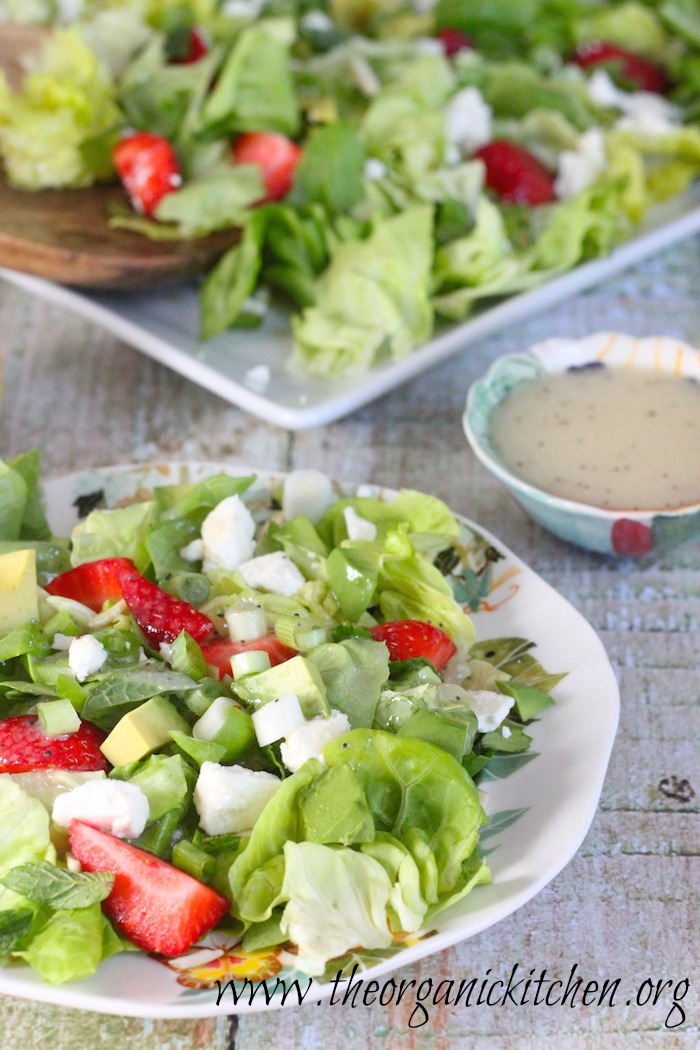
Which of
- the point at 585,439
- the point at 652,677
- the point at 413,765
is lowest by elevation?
the point at 652,677

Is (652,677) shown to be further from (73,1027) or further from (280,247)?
(280,247)

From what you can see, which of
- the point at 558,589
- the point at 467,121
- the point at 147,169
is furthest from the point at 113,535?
the point at 467,121

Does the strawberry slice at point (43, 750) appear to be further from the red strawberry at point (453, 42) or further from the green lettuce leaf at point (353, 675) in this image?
the red strawberry at point (453, 42)

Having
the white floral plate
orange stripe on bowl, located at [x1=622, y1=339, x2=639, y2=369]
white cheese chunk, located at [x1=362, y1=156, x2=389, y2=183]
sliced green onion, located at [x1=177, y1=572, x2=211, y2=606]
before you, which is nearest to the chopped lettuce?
white cheese chunk, located at [x1=362, y1=156, x2=389, y2=183]

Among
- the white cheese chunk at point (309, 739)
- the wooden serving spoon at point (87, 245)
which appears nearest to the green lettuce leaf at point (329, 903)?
the white cheese chunk at point (309, 739)

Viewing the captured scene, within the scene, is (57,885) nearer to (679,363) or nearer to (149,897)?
(149,897)

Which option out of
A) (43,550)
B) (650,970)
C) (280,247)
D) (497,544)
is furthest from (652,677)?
(280,247)
